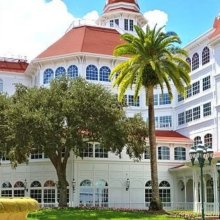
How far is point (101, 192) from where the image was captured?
50.2m

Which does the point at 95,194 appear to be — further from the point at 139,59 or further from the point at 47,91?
the point at 139,59

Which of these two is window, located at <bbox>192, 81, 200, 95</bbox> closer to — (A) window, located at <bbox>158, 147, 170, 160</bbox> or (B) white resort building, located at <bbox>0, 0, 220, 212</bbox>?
(B) white resort building, located at <bbox>0, 0, 220, 212</bbox>

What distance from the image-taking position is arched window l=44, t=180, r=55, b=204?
165 ft

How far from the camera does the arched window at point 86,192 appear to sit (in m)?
49.4

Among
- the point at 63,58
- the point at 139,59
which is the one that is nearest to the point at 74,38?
the point at 63,58

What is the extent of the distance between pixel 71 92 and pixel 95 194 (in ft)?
41.6

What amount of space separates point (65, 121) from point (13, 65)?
27.2m

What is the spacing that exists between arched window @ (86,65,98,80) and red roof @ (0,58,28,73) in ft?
41.8

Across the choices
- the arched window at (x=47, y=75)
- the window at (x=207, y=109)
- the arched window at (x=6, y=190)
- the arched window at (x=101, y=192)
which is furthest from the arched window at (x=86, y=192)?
the arched window at (x=47, y=75)

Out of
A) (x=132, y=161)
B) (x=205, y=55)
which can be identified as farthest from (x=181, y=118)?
(x=132, y=161)

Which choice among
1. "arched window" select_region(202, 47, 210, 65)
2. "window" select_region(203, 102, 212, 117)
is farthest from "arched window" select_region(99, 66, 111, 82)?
"window" select_region(203, 102, 212, 117)

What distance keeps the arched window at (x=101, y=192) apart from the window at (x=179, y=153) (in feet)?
27.7

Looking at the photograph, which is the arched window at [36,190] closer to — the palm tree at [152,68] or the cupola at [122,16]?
the palm tree at [152,68]

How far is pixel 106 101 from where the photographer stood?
41781mm
